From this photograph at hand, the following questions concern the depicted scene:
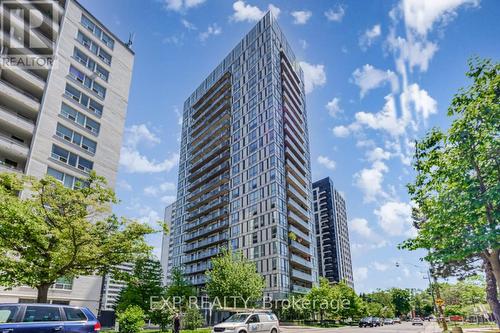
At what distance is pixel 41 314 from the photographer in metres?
10.1

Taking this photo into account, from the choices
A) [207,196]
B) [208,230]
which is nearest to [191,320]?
[208,230]

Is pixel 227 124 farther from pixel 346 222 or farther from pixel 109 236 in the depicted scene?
pixel 346 222

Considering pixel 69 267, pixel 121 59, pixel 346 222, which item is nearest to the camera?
pixel 69 267

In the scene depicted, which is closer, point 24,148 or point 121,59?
point 24,148

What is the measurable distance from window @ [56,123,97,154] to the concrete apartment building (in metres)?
0.09

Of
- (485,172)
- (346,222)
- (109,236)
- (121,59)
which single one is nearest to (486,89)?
(485,172)

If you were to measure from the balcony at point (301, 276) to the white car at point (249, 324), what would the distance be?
40.1 meters

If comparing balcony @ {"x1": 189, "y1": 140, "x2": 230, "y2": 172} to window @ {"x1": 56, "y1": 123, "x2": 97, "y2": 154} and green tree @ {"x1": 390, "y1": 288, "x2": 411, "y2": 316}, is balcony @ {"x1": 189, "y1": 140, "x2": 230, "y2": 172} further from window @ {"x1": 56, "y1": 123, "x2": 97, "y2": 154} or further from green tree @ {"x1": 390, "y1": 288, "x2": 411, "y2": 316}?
green tree @ {"x1": 390, "y1": 288, "x2": 411, "y2": 316}

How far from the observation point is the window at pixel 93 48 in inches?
1457

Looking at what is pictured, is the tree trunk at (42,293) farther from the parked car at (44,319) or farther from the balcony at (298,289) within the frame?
the balcony at (298,289)

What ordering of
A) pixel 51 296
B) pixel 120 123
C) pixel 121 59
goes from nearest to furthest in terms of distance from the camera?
pixel 51 296, pixel 120 123, pixel 121 59

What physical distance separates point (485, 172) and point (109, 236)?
66.4 ft

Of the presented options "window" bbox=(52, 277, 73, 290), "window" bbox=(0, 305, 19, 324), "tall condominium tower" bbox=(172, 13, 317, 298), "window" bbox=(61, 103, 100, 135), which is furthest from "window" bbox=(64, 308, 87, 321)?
"tall condominium tower" bbox=(172, 13, 317, 298)

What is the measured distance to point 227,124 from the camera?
77875 mm
